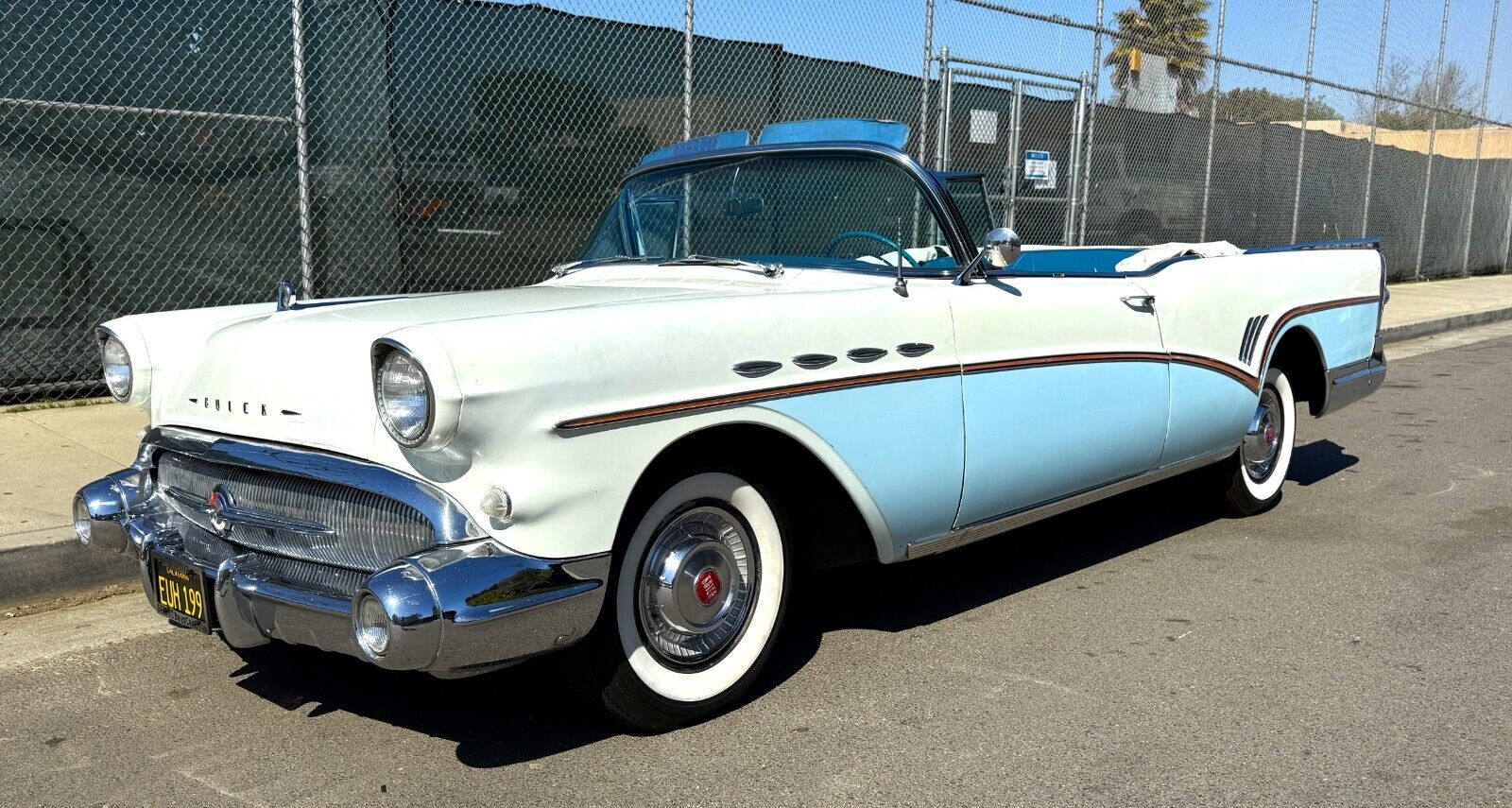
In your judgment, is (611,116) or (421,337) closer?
(421,337)

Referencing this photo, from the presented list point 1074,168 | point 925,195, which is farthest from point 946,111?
point 925,195

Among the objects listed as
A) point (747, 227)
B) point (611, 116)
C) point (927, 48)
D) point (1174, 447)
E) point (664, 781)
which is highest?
point (927, 48)

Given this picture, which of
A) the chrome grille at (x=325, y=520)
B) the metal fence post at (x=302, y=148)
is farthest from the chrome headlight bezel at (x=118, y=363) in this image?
the metal fence post at (x=302, y=148)

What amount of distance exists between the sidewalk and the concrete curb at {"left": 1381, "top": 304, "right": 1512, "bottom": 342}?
11326mm

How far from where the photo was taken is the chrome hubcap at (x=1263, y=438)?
17.6ft

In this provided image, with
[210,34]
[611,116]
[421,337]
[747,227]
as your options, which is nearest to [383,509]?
[421,337]

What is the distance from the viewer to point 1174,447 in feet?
15.2

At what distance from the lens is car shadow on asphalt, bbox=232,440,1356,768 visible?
10.6 ft

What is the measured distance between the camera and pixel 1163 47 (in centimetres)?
1280

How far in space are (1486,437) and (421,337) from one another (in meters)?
6.74

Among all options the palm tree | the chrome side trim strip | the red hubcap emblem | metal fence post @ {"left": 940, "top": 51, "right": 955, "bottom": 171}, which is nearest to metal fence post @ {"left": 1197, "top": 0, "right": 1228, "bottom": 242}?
the palm tree

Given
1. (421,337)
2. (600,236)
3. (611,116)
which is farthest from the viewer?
(611,116)

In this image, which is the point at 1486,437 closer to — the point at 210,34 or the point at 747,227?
the point at 747,227

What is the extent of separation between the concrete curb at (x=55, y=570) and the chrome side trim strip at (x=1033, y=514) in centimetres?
276
